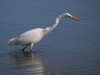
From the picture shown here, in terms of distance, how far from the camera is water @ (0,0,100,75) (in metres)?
13.8

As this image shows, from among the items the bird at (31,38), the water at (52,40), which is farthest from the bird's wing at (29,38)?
the water at (52,40)

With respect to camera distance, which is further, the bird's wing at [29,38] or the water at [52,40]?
the bird's wing at [29,38]

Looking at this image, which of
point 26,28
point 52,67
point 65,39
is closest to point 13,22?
→ point 26,28

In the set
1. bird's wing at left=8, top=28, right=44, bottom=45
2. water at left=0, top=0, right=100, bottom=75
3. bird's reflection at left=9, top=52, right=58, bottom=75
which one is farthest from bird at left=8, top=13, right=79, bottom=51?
bird's reflection at left=9, top=52, right=58, bottom=75

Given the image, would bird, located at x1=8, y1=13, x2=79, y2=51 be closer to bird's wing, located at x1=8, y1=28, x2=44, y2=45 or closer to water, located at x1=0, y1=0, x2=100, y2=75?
bird's wing, located at x1=8, y1=28, x2=44, y2=45

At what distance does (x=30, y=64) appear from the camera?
14.1 meters

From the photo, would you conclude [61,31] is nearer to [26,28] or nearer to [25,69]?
[26,28]

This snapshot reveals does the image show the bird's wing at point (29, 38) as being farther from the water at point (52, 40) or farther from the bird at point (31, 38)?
the water at point (52, 40)

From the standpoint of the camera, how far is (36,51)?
16000 mm

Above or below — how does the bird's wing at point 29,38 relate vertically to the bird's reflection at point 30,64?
above

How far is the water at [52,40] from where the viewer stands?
13758mm

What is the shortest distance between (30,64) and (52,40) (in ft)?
11.4

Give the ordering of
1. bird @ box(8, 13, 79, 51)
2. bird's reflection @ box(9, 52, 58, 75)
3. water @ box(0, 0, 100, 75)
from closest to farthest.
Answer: bird's reflection @ box(9, 52, 58, 75), water @ box(0, 0, 100, 75), bird @ box(8, 13, 79, 51)

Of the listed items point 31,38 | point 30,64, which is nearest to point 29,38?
point 31,38
